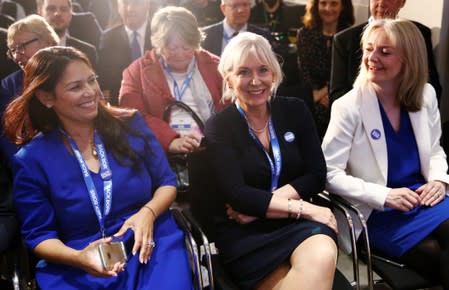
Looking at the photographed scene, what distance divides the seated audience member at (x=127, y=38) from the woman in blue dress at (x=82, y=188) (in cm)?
149

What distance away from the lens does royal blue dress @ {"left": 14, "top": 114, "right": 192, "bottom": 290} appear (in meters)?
1.84

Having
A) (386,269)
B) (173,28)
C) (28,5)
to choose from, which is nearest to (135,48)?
(173,28)

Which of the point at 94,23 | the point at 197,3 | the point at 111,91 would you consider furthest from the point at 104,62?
the point at 197,3

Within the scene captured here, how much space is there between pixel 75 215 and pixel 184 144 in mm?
762

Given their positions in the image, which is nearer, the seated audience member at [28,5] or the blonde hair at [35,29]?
the blonde hair at [35,29]

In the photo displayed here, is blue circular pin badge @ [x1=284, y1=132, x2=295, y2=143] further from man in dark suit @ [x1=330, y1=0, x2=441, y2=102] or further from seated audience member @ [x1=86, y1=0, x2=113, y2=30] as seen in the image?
seated audience member @ [x1=86, y1=0, x2=113, y2=30]

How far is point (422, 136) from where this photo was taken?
7.85 ft

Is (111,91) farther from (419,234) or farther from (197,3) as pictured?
(419,234)

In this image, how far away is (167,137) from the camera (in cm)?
265

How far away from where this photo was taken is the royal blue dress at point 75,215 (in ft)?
6.05

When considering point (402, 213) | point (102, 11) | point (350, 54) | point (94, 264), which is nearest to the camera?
point (94, 264)

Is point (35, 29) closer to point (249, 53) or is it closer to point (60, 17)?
point (60, 17)

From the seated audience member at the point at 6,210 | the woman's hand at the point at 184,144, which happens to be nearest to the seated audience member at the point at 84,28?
the woman's hand at the point at 184,144

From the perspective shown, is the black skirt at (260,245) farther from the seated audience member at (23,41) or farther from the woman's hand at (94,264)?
the seated audience member at (23,41)
